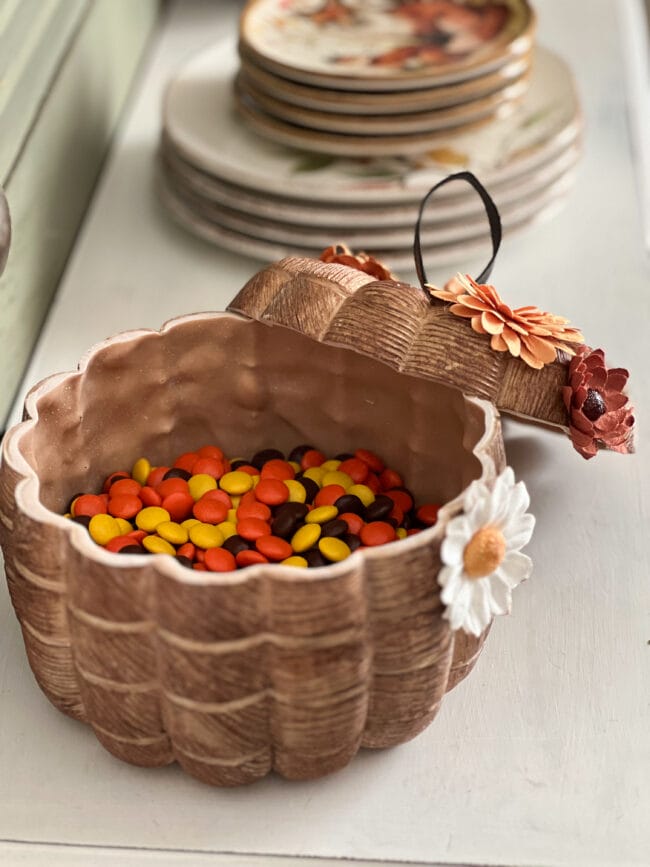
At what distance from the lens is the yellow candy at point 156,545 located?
0.56m

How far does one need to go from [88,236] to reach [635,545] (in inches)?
19.5

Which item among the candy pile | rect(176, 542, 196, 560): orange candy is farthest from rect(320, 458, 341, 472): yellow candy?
rect(176, 542, 196, 560): orange candy

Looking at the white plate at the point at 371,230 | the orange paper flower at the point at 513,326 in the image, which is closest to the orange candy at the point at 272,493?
the orange paper flower at the point at 513,326

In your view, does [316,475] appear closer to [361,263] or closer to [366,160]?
[361,263]

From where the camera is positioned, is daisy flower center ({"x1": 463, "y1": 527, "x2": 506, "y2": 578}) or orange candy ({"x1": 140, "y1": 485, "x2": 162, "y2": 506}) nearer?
daisy flower center ({"x1": 463, "y1": 527, "x2": 506, "y2": 578})

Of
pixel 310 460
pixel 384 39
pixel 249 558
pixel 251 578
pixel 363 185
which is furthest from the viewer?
pixel 384 39

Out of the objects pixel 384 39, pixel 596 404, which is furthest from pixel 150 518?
pixel 384 39

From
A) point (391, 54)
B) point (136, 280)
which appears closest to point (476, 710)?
point (136, 280)

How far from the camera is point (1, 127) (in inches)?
28.9

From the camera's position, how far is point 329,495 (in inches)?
24.4

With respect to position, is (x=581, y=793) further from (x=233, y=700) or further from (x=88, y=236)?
(x=88, y=236)

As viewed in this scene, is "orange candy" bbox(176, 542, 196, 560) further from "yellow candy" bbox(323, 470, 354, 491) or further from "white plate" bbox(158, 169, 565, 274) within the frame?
"white plate" bbox(158, 169, 565, 274)

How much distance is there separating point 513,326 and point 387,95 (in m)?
0.30

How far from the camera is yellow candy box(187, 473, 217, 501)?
62 centimetres
